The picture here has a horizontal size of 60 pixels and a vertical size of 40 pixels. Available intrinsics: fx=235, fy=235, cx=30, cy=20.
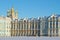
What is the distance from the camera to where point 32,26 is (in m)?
87.7

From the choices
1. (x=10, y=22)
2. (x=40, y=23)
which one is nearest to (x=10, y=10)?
(x=10, y=22)

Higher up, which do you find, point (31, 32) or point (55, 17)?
point (55, 17)

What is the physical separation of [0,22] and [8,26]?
3650mm

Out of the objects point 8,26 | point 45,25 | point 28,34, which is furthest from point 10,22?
point 45,25

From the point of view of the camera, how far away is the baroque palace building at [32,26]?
84.3 m

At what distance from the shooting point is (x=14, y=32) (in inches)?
3558

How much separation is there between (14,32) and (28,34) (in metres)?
5.81

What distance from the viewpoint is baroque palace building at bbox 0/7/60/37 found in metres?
84.3

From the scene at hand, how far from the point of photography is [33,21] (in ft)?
290

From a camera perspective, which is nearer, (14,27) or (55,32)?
(55,32)

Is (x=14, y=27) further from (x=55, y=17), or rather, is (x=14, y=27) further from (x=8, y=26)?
(x=55, y=17)

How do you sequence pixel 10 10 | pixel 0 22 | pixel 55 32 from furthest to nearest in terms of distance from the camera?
pixel 10 10 < pixel 0 22 < pixel 55 32

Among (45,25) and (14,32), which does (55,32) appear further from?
(14,32)

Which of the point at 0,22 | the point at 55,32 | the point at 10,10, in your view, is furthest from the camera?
the point at 10,10
